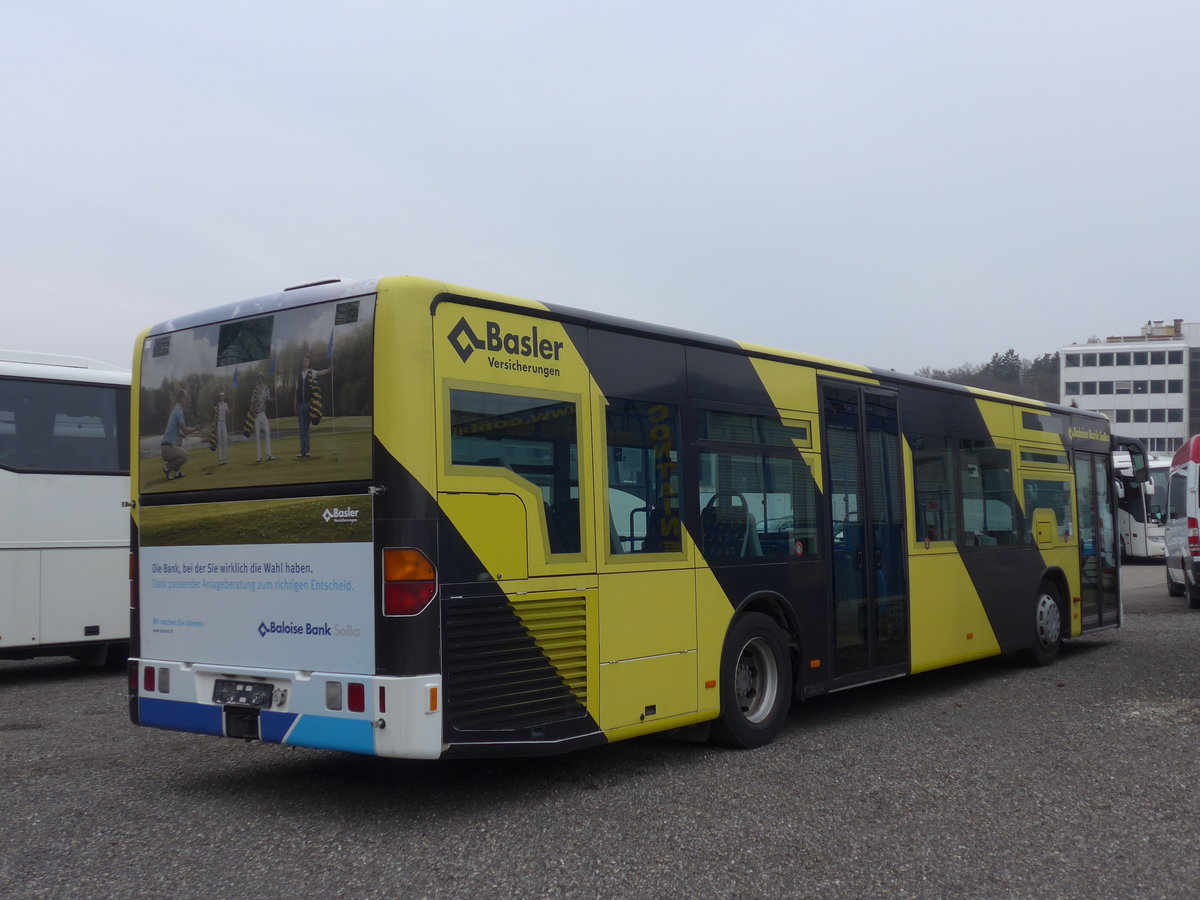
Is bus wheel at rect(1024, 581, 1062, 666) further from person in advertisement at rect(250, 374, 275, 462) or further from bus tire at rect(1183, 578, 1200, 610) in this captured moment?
person in advertisement at rect(250, 374, 275, 462)

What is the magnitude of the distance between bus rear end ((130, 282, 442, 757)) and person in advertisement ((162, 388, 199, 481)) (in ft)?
0.04

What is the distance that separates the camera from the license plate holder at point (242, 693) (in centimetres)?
653

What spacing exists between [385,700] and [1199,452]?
18162mm

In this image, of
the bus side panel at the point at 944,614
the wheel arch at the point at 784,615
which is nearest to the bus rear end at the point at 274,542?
the wheel arch at the point at 784,615

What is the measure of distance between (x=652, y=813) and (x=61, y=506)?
836cm

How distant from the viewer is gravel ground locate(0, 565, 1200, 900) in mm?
5273

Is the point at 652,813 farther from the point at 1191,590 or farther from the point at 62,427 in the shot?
the point at 1191,590

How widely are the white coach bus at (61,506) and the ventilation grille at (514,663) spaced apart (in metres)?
6.68

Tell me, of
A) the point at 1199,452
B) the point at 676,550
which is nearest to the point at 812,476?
the point at 676,550

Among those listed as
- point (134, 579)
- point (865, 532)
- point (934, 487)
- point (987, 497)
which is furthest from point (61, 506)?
point (987, 497)

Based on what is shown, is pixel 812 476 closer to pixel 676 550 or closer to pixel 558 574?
pixel 676 550

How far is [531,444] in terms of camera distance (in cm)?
658

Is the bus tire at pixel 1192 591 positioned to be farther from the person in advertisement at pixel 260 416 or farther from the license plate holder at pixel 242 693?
the person in advertisement at pixel 260 416

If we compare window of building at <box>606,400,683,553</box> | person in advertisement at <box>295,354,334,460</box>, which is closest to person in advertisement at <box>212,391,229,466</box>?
person in advertisement at <box>295,354,334,460</box>
